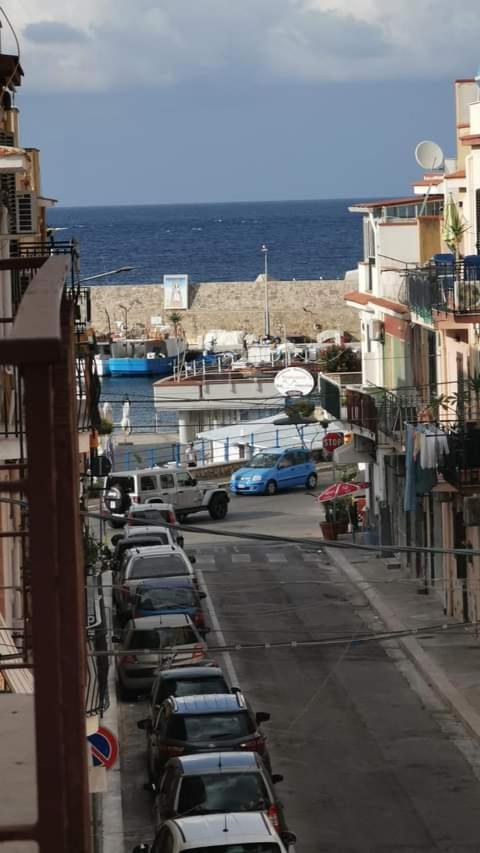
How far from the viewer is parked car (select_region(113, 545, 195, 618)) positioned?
107 feet

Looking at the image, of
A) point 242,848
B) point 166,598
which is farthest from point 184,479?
point 242,848

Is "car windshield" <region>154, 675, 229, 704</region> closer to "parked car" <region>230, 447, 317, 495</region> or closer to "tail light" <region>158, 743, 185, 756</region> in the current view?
"tail light" <region>158, 743, 185, 756</region>

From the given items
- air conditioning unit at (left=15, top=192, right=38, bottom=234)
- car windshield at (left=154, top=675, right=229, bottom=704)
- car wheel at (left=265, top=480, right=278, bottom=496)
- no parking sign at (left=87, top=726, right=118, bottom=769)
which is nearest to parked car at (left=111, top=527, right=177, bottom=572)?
air conditioning unit at (left=15, top=192, right=38, bottom=234)

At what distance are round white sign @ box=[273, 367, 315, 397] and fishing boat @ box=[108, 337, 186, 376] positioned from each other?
6178cm

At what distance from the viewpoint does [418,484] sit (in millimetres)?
30125

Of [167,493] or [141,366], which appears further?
[141,366]

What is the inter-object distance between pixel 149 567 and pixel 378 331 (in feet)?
37.1

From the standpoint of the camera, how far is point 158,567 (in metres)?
33.6

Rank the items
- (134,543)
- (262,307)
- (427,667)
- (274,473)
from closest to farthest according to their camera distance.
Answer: (427,667) → (134,543) → (274,473) → (262,307)

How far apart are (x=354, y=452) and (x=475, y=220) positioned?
10946mm

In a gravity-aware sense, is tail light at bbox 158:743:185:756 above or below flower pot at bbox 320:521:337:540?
above

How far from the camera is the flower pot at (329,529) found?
45.2m

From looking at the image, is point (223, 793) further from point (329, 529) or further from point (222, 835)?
point (329, 529)

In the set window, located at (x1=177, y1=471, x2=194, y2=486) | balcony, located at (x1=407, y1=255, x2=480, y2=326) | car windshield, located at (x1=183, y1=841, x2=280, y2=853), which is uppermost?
balcony, located at (x1=407, y1=255, x2=480, y2=326)
